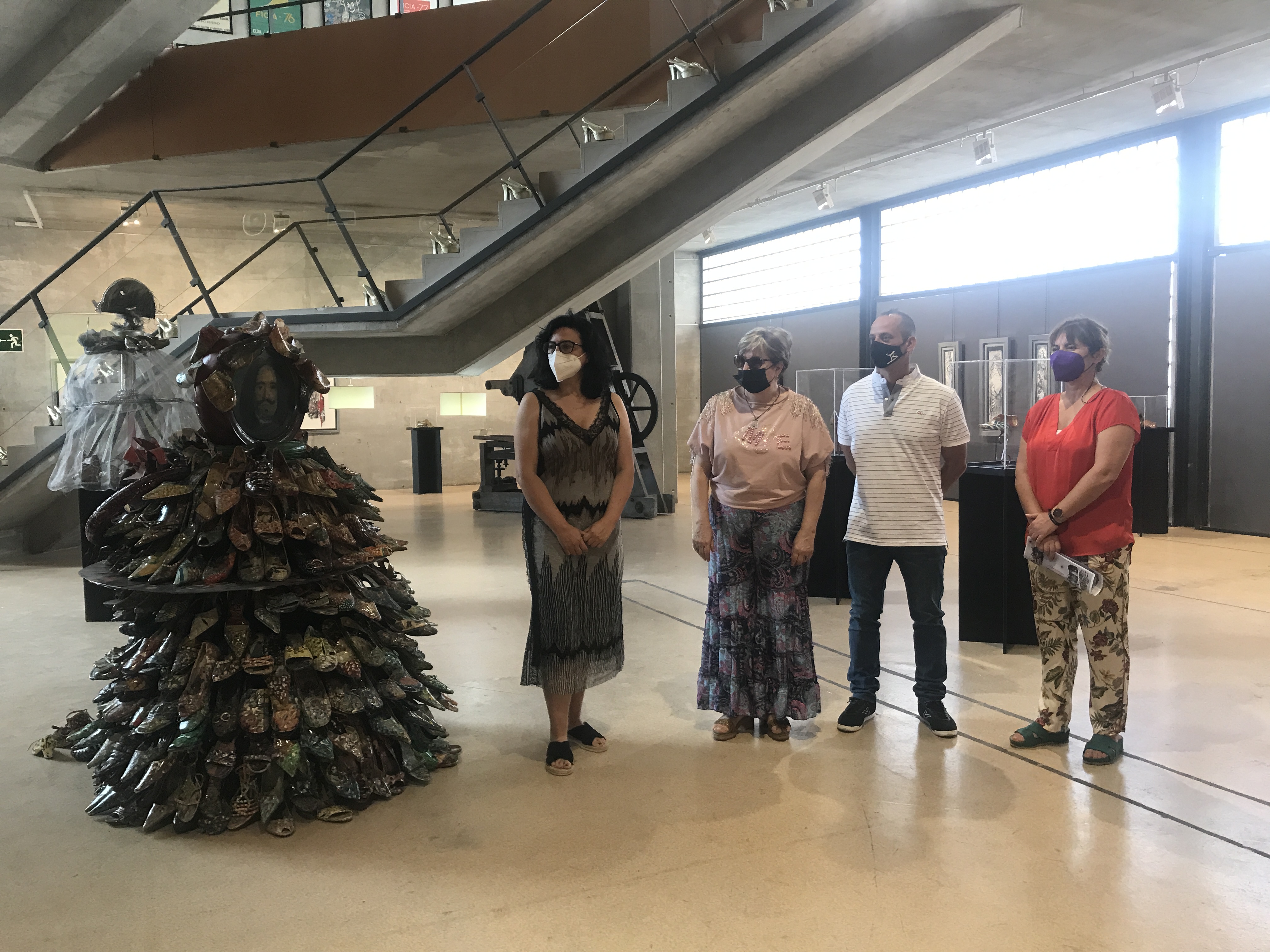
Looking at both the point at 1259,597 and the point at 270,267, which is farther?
the point at 270,267

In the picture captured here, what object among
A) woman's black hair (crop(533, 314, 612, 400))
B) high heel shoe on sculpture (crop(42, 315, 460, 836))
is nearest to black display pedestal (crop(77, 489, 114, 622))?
high heel shoe on sculpture (crop(42, 315, 460, 836))

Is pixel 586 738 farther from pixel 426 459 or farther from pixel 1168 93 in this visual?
pixel 426 459

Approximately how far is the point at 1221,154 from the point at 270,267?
8.82 meters

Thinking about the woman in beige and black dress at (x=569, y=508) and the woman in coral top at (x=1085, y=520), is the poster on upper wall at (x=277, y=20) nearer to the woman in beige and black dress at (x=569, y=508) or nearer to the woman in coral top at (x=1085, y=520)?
the woman in beige and black dress at (x=569, y=508)

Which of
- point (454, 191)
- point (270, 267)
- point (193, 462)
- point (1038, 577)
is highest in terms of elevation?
point (454, 191)

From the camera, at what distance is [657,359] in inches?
423

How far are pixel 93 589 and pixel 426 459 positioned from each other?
8033 mm

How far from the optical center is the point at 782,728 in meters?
3.47

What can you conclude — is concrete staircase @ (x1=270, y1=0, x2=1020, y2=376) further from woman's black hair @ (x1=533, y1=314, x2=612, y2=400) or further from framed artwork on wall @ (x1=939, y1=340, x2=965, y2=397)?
framed artwork on wall @ (x1=939, y1=340, x2=965, y2=397)

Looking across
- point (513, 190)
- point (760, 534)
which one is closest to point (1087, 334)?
point (760, 534)

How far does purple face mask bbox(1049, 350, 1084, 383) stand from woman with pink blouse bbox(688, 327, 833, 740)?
31.5 inches

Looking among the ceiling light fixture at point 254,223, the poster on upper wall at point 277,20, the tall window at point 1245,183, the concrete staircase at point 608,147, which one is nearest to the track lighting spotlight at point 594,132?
the concrete staircase at point 608,147

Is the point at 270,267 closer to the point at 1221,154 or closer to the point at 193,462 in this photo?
the point at 193,462

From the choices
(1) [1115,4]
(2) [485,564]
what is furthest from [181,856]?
(1) [1115,4]
